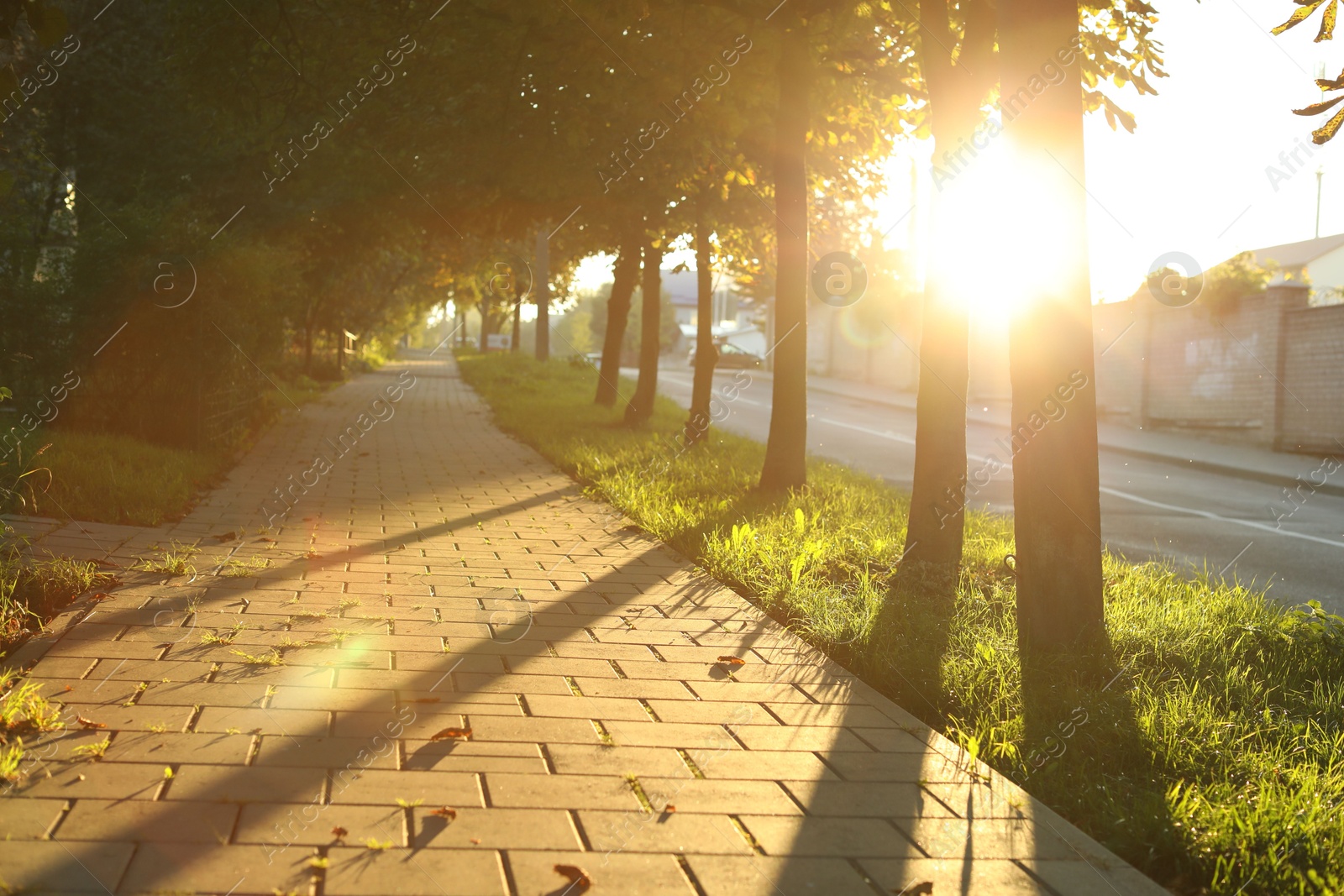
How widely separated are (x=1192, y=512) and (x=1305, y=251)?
2172 inches

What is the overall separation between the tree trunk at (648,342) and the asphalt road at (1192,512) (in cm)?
278

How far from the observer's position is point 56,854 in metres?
2.55

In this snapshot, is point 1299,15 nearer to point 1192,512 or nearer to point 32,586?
point 32,586

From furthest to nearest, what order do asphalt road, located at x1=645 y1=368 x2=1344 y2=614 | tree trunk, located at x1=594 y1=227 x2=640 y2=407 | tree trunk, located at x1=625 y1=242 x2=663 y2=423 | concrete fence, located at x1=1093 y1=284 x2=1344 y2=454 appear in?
1. tree trunk, located at x1=594 y1=227 x2=640 y2=407
2. concrete fence, located at x1=1093 y1=284 x2=1344 y2=454
3. tree trunk, located at x1=625 y1=242 x2=663 y2=423
4. asphalt road, located at x1=645 y1=368 x2=1344 y2=614

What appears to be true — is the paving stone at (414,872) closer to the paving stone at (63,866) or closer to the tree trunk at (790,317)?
the paving stone at (63,866)

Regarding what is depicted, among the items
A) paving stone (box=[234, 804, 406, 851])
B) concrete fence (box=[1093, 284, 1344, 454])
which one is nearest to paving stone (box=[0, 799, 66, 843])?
paving stone (box=[234, 804, 406, 851])

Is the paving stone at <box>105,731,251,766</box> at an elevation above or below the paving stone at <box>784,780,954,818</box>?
above

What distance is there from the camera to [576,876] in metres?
2.65

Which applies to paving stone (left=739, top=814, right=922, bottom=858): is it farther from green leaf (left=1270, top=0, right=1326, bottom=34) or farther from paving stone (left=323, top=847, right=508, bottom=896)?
green leaf (left=1270, top=0, right=1326, bottom=34)

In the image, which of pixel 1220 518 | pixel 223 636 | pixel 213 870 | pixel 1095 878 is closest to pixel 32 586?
pixel 223 636

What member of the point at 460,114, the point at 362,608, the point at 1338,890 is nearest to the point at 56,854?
the point at 362,608

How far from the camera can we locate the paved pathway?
2680 mm

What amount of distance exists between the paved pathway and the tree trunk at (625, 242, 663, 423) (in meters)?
11.0

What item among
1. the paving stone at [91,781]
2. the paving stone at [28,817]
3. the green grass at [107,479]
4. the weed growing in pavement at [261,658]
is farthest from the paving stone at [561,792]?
the green grass at [107,479]
